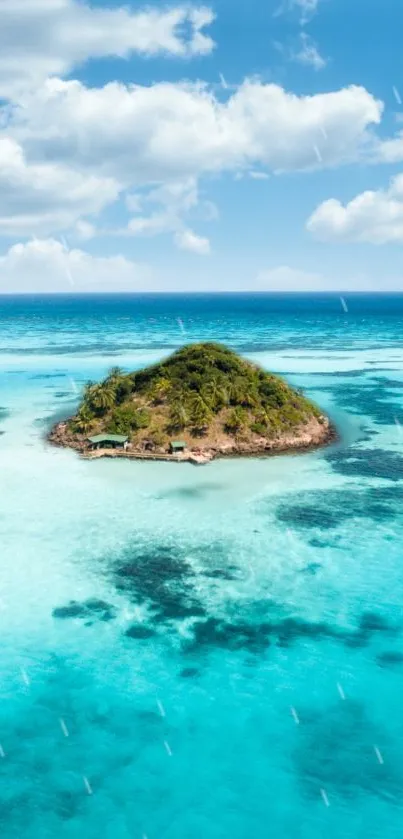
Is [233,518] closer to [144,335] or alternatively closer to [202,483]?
[202,483]

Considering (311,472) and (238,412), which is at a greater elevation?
(238,412)

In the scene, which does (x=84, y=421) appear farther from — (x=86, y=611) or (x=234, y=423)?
(x=86, y=611)

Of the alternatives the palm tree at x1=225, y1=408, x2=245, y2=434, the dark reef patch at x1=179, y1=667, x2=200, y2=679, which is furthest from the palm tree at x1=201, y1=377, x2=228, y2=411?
the dark reef patch at x1=179, y1=667, x2=200, y2=679

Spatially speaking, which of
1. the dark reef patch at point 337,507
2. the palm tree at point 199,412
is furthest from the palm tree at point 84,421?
the dark reef patch at point 337,507

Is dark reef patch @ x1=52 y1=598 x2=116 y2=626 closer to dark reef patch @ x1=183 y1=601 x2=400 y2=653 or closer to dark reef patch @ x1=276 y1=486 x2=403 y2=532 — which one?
dark reef patch @ x1=183 y1=601 x2=400 y2=653

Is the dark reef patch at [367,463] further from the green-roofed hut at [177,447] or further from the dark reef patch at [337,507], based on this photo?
the green-roofed hut at [177,447]

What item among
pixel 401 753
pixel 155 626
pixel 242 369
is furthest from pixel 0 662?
pixel 242 369
